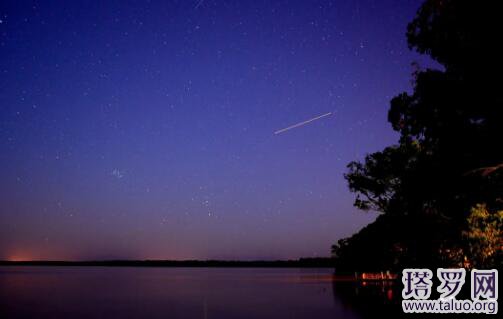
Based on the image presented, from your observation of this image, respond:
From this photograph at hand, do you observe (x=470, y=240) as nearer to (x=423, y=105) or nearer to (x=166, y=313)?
(x=423, y=105)

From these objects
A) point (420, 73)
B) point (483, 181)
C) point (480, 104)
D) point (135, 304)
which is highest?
point (420, 73)

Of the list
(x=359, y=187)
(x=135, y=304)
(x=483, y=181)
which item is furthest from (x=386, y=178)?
(x=483, y=181)

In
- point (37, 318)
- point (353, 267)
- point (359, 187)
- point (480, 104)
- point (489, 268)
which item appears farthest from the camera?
point (353, 267)

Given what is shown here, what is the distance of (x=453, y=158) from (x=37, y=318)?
1007 inches

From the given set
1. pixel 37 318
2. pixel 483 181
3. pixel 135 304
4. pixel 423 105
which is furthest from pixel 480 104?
pixel 135 304

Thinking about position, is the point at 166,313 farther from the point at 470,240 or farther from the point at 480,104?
the point at 480,104

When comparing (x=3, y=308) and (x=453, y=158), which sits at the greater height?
(x=453, y=158)

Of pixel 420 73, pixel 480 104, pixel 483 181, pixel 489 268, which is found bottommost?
pixel 489 268

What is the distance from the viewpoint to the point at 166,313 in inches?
1233

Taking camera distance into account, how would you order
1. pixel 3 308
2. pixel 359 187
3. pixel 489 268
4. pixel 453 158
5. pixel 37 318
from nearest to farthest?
pixel 453 158 < pixel 489 268 < pixel 37 318 < pixel 3 308 < pixel 359 187

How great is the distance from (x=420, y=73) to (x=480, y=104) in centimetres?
166

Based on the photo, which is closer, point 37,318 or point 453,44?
point 453,44

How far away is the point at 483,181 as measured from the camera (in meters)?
12.6

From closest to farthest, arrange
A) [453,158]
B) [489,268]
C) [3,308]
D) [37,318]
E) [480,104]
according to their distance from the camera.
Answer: [480,104]
[453,158]
[489,268]
[37,318]
[3,308]
